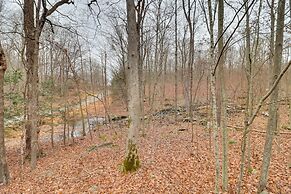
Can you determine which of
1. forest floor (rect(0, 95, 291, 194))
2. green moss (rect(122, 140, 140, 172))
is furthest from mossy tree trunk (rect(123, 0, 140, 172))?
forest floor (rect(0, 95, 291, 194))

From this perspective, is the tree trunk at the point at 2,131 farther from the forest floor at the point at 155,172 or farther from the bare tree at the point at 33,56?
the bare tree at the point at 33,56

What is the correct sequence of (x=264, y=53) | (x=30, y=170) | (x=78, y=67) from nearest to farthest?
(x=264, y=53)
(x=30, y=170)
(x=78, y=67)

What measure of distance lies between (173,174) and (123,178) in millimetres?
1212

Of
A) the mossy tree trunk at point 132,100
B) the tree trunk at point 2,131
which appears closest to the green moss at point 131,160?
the mossy tree trunk at point 132,100

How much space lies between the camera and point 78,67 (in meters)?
19.5

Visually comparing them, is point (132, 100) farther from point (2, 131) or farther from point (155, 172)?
point (2, 131)

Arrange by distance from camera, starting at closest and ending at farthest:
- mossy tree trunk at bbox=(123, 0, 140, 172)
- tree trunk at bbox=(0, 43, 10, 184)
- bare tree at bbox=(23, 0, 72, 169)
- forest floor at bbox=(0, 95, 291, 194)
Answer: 1. forest floor at bbox=(0, 95, 291, 194)
2. mossy tree trunk at bbox=(123, 0, 140, 172)
3. tree trunk at bbox=(0, 43, 10, 184)
4. bare tree at bbox=(23, 0, 72, 169)

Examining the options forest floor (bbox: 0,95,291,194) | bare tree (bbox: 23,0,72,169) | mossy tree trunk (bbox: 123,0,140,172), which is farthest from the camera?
bare tree (bbox: 23,0,72,169)

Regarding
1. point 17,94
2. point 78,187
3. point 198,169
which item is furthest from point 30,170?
point 198,169

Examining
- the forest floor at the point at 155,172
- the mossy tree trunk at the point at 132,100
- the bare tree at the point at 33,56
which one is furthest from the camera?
the bare tree at the point at 33,56

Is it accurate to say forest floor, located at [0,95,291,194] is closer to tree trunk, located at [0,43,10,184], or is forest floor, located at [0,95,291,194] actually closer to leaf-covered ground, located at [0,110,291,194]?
leaf-covered ground, located at [0,110,291,194]

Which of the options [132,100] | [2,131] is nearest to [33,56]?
[2,131]

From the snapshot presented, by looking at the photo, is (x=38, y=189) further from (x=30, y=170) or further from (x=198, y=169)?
(x=198, y=169)

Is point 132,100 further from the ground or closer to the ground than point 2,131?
further from the ground
